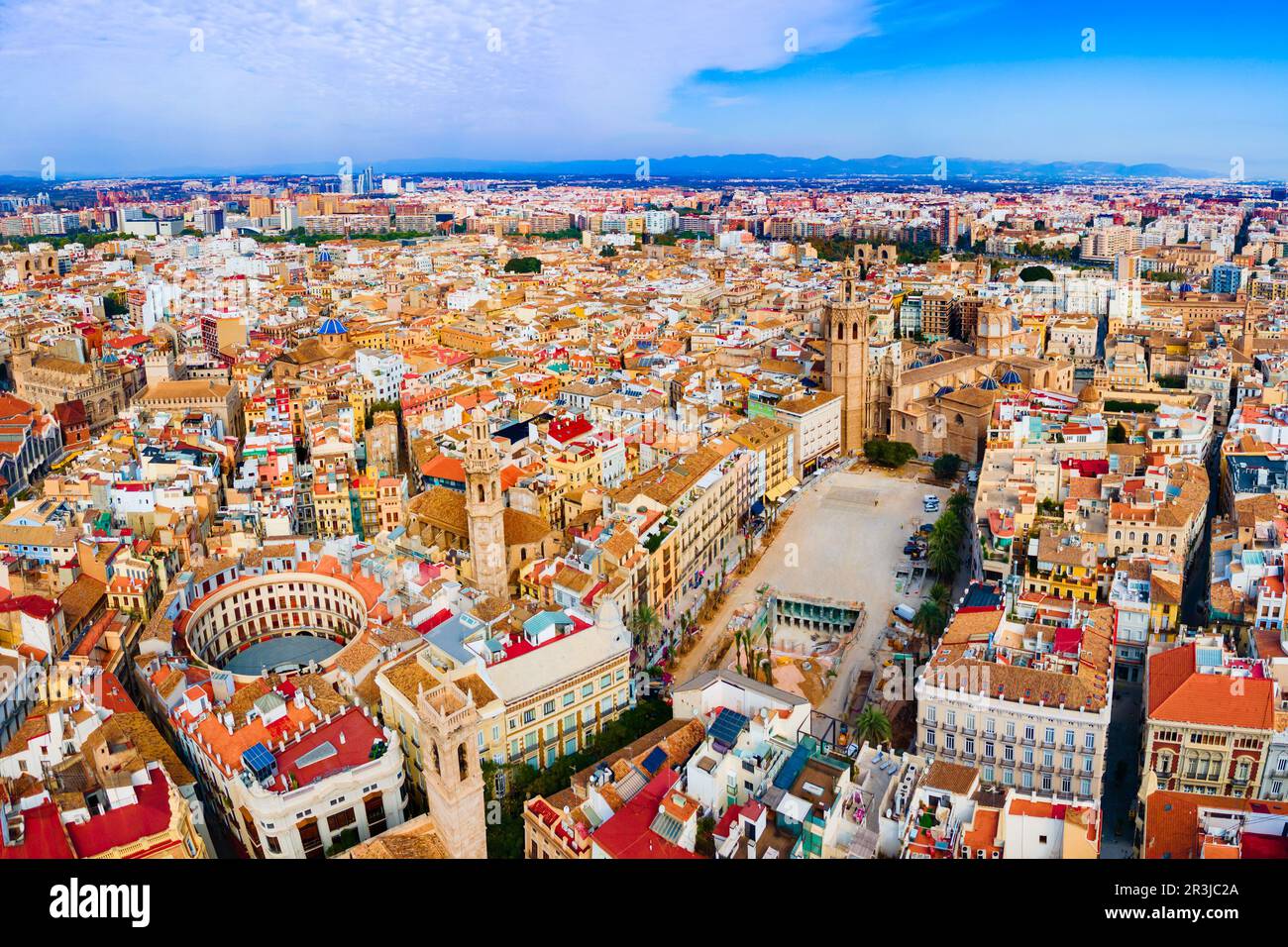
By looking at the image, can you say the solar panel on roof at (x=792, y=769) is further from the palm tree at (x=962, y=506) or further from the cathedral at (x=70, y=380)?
the cathedral at (x=70, y=380)

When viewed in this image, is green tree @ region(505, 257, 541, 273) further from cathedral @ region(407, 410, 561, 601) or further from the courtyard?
cathedral @ region(407, 410, 561, 601)

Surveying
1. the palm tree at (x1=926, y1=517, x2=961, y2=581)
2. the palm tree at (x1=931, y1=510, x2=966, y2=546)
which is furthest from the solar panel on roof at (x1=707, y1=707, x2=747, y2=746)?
the palm tree at (x1=931, y1=510, x2=966, y2=546)

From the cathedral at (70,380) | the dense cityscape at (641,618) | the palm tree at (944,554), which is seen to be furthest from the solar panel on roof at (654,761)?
the cathedral at (70,380)

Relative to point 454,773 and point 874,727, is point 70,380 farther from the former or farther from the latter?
point 874,727

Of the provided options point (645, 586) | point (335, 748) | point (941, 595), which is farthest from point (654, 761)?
point (941, 595)

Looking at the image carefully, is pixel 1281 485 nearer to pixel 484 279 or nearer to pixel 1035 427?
pixel 1035 427
